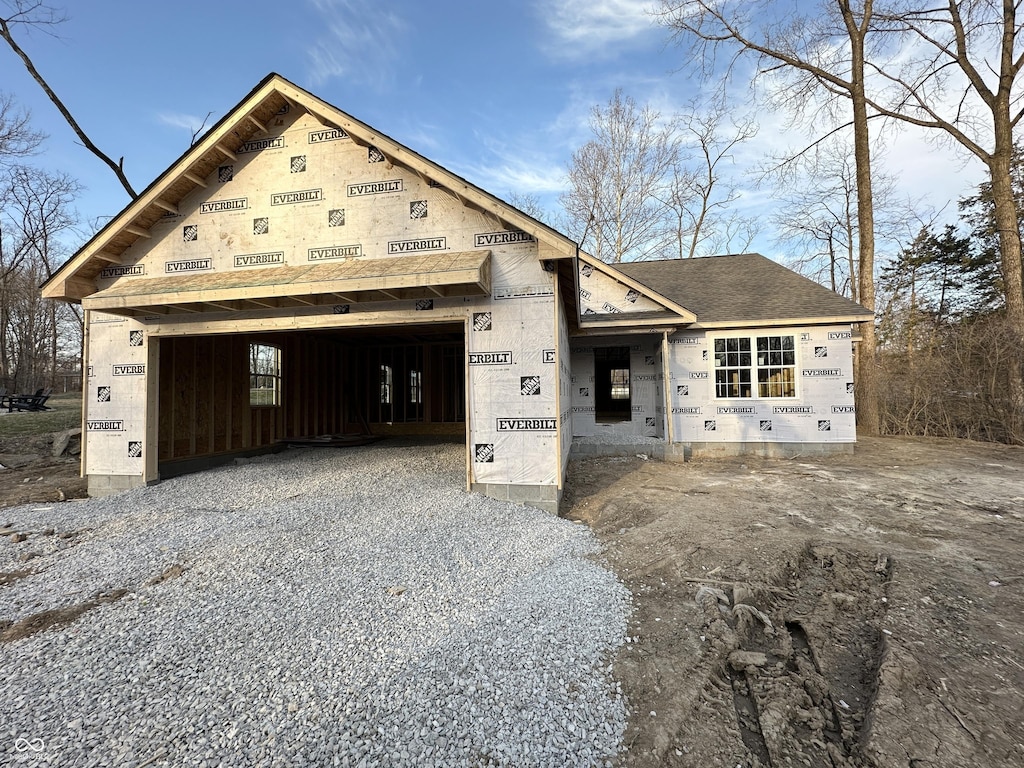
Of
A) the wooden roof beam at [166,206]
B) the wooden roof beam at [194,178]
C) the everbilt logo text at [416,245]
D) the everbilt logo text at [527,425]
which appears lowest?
the everbilt logo text at [527,425]

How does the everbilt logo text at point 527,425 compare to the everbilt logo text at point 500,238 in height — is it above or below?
below

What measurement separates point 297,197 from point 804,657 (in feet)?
26.7

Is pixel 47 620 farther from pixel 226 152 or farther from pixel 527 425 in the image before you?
pixel 226 152

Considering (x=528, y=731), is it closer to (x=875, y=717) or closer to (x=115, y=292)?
(x=875, y=717)

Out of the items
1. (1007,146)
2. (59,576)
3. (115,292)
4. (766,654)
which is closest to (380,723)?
(766,654)

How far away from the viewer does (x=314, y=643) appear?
298 centimetres

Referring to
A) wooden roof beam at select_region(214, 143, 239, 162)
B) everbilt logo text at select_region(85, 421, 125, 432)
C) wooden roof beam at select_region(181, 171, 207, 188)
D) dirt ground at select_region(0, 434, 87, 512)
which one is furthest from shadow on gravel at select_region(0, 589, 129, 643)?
wooden roof beam at select_region(214, 143, 239, 162)

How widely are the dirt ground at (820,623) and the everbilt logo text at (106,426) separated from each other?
43.0 inches

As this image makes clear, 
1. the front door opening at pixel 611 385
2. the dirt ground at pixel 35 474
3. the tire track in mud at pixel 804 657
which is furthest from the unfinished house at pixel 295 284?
the front door opening at pixel 611 385

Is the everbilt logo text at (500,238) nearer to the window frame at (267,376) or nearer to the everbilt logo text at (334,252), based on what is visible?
the everbilt logo text at (334,252)

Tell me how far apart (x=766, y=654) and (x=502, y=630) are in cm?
180

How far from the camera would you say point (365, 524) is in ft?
18.0

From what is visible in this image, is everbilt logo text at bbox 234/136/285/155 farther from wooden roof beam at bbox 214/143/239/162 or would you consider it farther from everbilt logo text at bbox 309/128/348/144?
everbilt logo text at bbox 309/128/348/144

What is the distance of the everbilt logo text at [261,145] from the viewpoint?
23.3 ft
